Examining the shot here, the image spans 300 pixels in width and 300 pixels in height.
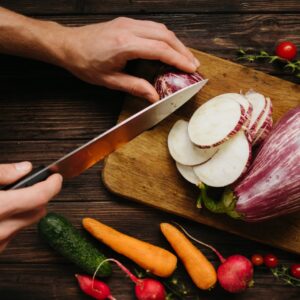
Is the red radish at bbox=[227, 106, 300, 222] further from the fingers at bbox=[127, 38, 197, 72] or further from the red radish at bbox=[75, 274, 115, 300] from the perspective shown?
the red radish at bbox=[75, 274, 115, 300]

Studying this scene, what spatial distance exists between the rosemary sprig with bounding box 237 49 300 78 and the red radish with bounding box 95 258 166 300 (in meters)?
0.83

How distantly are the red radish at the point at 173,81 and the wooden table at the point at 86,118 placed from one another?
0.23 metres

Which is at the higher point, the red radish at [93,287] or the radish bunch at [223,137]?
the radish bunch at [223,137]

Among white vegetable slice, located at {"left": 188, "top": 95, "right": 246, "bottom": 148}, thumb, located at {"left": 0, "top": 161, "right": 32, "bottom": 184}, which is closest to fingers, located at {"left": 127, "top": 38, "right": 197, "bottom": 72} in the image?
white vegetable slice, located at {"left": 188, "top": 95, "right": 246, "bottom": 148}

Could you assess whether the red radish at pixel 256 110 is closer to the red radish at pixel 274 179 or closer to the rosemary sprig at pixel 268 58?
the red radish at pixel 274 179

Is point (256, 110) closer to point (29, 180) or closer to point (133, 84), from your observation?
point (133, 84)

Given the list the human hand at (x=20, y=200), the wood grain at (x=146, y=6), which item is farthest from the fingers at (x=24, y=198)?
the wood grain at (x=146, y=6)

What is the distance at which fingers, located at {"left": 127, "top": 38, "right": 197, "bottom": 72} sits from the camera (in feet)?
4.73

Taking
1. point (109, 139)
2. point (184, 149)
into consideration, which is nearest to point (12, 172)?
point (109, 139)

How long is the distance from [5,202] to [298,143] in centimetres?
87

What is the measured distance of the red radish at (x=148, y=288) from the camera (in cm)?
161

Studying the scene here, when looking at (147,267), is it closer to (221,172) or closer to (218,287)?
(218,287)

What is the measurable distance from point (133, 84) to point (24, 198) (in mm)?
536

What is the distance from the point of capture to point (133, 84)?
4.93 ft
